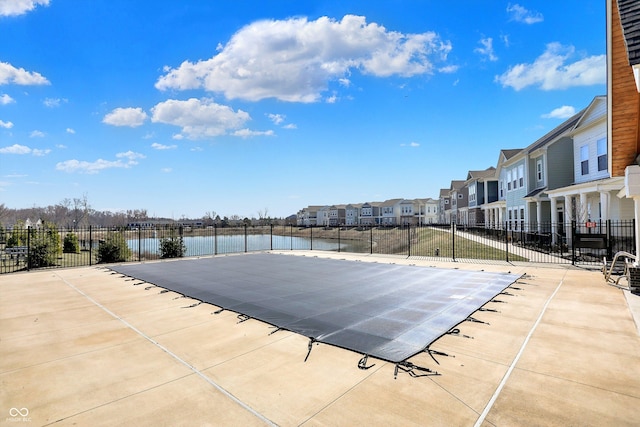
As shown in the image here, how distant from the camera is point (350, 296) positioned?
7.37 m

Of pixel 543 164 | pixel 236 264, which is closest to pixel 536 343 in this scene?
pixel 236 264

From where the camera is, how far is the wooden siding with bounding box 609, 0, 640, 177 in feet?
22.8

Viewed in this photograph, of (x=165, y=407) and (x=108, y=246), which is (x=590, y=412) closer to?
(x=165, y=407)

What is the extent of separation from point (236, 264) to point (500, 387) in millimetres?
10850

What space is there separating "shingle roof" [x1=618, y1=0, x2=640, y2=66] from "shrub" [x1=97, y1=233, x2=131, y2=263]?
17252mm

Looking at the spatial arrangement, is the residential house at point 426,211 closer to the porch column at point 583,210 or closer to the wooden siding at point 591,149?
the wooden siding at point 591,149

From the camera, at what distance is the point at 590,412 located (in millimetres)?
2975

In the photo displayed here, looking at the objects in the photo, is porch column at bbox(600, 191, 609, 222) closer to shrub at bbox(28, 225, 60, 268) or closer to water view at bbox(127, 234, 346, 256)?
water view at bbox(127, 234, 346, 256)

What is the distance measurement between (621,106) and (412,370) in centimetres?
805

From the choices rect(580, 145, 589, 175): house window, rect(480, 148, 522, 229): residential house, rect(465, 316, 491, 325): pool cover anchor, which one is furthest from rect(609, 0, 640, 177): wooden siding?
rect(480, 148, 522, 229): residential house

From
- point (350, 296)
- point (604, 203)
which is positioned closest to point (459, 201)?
point (604, 203)

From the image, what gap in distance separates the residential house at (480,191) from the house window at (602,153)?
16.6 m

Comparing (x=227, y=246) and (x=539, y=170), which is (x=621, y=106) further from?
(x=227, y=246)

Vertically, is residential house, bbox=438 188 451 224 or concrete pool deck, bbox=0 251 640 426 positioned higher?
residential house, bbox=438 188 451 224
